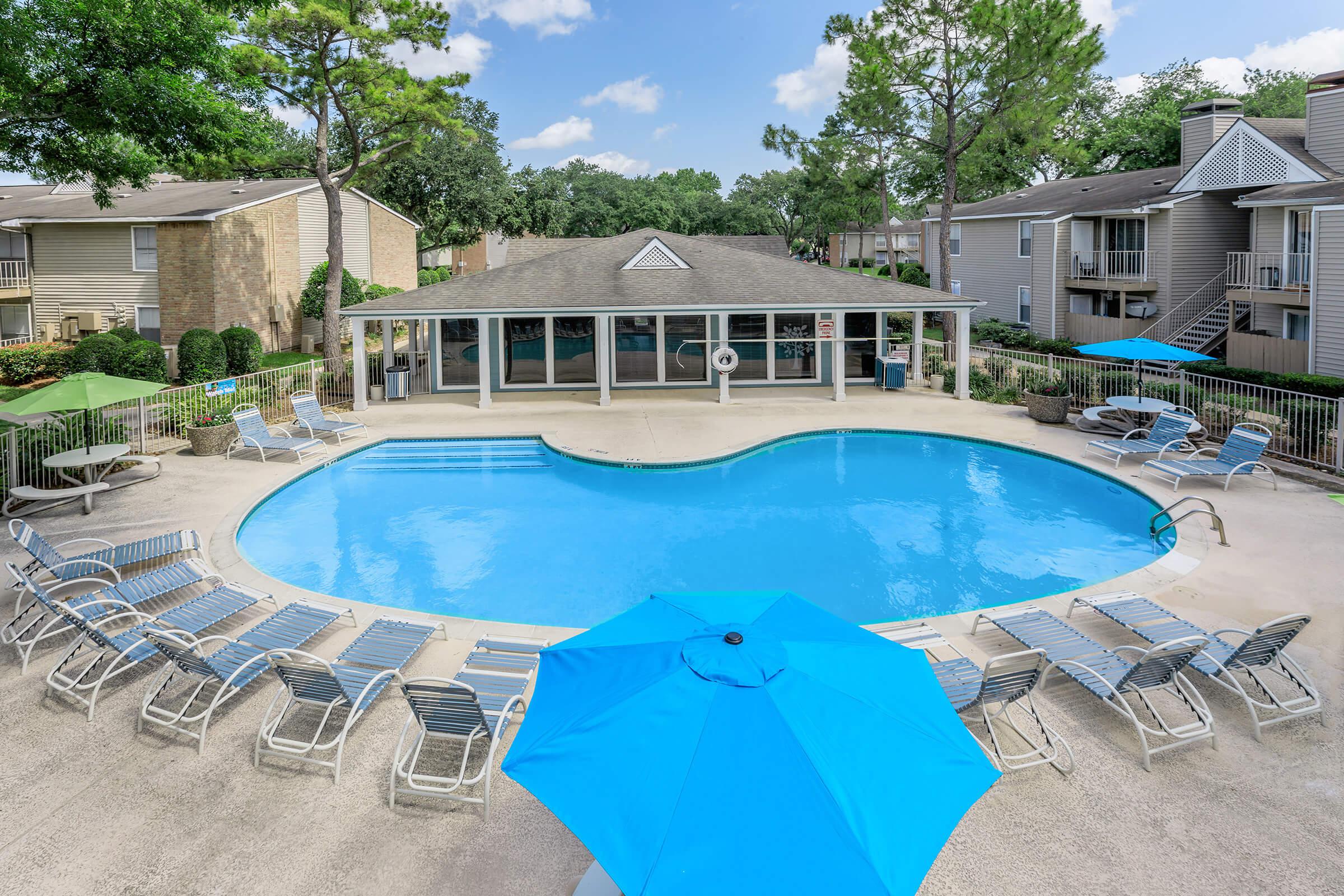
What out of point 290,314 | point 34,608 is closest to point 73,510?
point 34,608

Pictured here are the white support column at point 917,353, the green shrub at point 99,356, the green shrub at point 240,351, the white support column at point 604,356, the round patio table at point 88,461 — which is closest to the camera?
the round patio table at point 88,461

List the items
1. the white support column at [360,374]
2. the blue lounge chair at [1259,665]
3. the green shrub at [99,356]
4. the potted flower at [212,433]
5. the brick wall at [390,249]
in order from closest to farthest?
the blue lounge chair at [1259,665]
the potted flower at [212,433]
the white support column at [360,374]
the green shrub at [99,356]
the brick wall at [390,249]

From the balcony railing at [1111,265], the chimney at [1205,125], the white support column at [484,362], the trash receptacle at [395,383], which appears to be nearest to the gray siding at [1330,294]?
the balcony railing at [1111,265]

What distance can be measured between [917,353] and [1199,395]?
849 centimetres

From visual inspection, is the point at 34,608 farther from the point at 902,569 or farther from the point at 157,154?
the point at 157,154

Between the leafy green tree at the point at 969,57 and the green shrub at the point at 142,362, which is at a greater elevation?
the leafy green tree at the point at 969,57

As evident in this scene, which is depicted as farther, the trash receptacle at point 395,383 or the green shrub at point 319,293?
the green shrub at point 319,293

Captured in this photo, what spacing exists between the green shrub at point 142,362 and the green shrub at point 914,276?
34.7 m

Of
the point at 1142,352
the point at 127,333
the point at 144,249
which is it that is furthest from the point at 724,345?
the point at 144,249

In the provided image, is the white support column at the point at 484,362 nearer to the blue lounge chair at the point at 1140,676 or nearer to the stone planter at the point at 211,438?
the stone planter at the point at 211,438

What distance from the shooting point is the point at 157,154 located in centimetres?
1725

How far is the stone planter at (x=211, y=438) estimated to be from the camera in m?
16.7

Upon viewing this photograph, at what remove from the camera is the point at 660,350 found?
82.5 ft

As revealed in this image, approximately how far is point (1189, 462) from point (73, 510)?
16989 millimetres
